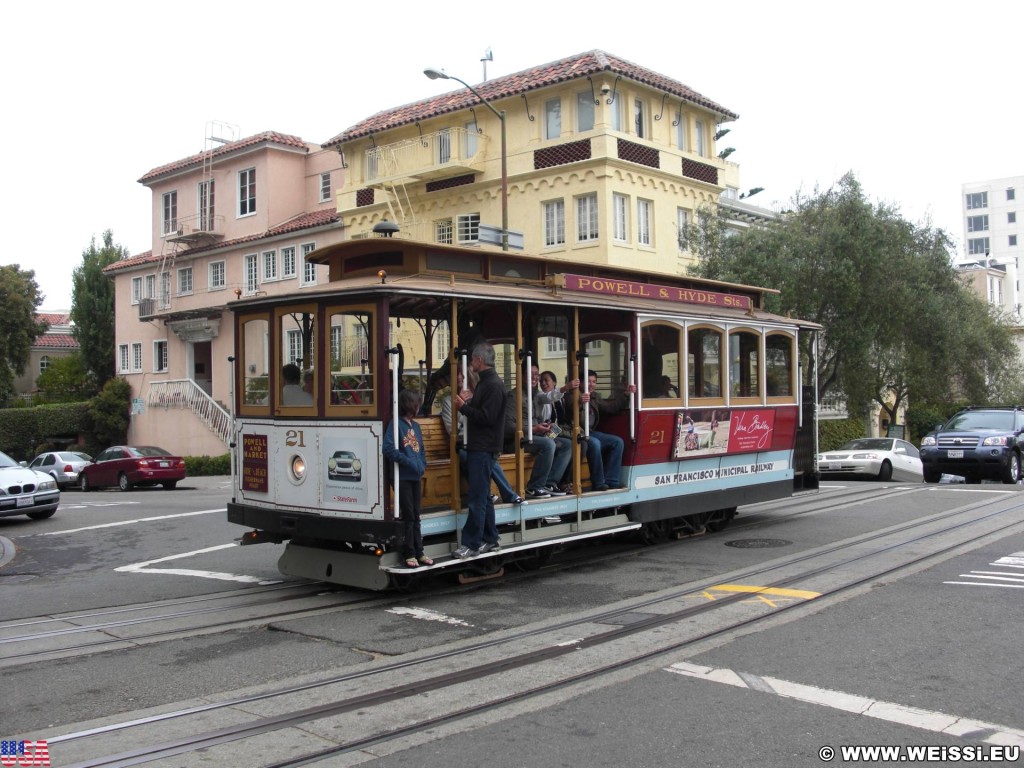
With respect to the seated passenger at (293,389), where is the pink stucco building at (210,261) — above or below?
above

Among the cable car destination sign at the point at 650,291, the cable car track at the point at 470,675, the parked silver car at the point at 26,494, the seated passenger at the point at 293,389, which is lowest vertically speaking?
the cable car track at the point at 470,675

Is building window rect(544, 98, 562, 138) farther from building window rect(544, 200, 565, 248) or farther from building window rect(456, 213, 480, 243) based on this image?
building window rect(456, 213, 480, 243)

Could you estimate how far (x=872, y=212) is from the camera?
74.7 feet

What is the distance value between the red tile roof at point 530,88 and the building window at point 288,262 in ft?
14.0

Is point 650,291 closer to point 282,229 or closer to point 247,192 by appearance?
point 282,229

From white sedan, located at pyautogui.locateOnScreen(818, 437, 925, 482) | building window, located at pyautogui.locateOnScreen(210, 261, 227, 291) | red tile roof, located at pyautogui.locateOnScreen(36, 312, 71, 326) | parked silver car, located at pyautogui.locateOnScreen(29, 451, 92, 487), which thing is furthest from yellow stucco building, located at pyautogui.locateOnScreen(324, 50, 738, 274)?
red tile roof, located at pyautogui.locateOnScreen(36, 312, 71, 326)

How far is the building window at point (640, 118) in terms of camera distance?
28.0 m

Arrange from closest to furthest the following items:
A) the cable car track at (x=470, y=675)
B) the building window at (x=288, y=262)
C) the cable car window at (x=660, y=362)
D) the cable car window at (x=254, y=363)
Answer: the cable car track at (x=470, y=675), the cable car window at (x=254, y=363), the cable car window at (x=660, y=362), the building window at (x=288, y=262)

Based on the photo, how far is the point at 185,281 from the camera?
39.9 meters

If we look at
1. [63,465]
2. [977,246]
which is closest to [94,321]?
[63,465]

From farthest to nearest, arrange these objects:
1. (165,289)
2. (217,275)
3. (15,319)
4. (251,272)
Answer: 1. (15,319)
2. (165,289)
3. (217,275)
4. (251,272)

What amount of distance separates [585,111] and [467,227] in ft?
17.1

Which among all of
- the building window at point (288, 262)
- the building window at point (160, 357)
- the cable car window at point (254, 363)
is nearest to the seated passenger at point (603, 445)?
the cable car window at point (254, 363)

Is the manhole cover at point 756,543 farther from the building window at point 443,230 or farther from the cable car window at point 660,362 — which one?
the building window at point 443,230
